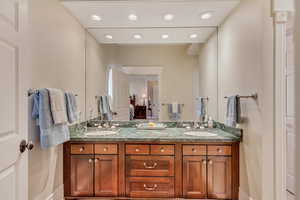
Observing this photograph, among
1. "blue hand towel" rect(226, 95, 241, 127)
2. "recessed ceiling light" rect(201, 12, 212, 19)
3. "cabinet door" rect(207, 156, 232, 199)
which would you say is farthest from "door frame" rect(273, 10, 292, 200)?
"recessed ceiling light" rect(201, 12, 212, 19)

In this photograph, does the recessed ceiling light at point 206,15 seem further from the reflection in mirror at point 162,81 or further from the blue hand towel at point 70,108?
the blue hand towel at point 70,108

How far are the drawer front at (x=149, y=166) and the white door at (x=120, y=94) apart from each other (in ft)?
2.88

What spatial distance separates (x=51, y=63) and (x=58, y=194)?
149 cm

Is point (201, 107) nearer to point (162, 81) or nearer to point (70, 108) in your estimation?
point (162, 81)

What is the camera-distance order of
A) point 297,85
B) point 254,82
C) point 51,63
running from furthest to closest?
point 51,63
point 254,82
point 297,85

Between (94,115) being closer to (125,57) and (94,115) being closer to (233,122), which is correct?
(125,57)

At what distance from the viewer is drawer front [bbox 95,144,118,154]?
2337mm

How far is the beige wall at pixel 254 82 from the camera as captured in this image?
1780 millimetres

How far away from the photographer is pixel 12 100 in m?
1.28

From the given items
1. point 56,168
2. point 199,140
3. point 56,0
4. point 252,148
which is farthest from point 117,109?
point 252,148

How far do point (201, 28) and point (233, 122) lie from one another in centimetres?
146

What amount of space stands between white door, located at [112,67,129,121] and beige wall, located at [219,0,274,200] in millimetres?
1490

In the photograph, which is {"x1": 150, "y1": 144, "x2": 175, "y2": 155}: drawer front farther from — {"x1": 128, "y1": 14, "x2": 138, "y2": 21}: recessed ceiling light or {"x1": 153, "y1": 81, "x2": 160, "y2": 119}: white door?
{"x1": 128, "y1": 14, "x2": 138, "y2": 21}: recessed ceiling light

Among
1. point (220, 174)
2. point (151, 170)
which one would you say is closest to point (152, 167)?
point (151, 170)
